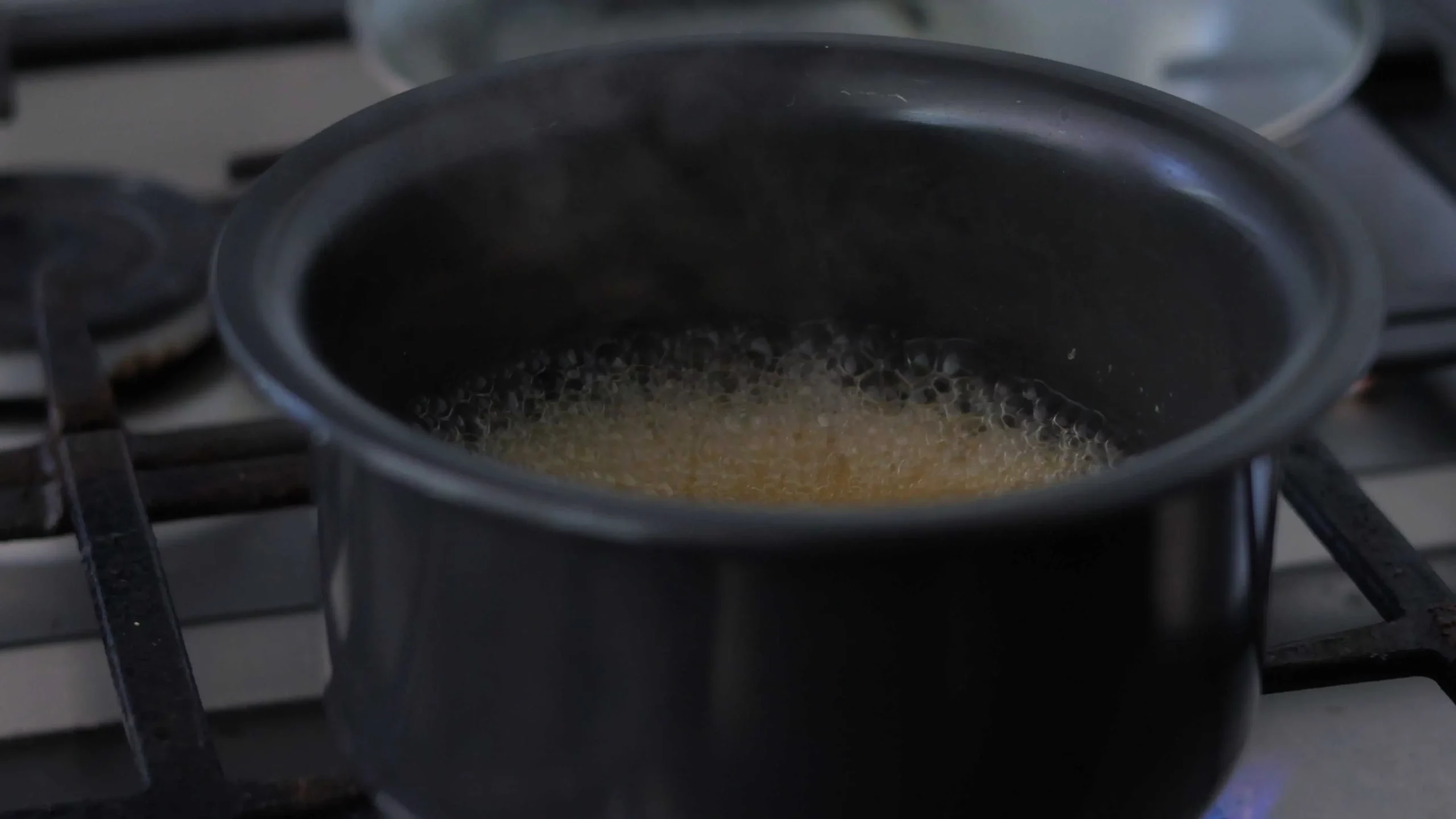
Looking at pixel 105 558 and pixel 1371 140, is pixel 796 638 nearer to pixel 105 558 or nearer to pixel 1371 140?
pixel 105 558

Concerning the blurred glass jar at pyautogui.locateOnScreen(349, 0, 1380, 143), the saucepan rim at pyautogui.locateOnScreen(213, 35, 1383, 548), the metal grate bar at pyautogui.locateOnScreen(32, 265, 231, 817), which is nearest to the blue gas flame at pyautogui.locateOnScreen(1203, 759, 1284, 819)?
the saucepan rim at pyautogui.locateOnScreen(213, 35, 1383, 548)

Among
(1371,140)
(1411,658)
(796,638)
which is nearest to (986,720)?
(796,638)

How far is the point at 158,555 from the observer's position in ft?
1.44

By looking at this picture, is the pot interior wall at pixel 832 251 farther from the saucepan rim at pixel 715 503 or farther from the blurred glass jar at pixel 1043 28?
the blurred glass jar at pixel 1043 28

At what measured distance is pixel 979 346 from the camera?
49cm

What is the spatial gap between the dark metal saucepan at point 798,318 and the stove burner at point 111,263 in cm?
18

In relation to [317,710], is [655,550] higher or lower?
higher

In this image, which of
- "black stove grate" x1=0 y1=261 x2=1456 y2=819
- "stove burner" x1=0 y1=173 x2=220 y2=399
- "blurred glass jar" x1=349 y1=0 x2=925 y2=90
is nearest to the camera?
"black stove grate" x1=0 y1=261 x2=1456 y2=819

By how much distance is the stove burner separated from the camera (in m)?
0.58

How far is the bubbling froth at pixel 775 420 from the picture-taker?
0.47 meters

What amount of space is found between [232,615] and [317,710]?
0.14 ft

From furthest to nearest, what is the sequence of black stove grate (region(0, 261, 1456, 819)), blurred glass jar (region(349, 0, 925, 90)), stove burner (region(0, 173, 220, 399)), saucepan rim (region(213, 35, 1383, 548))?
blurred glass jar (region(349, 0, 925, 90))
stove burner (region(0, 173, 220, 399))
black stove grate (region(0, 261, 1456, 819))
saucepan rim (region(213, 35, 1383, 548))

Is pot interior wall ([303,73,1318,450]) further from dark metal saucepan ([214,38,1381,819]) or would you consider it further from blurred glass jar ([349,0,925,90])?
blurred glass jar ([349,0,925,90])

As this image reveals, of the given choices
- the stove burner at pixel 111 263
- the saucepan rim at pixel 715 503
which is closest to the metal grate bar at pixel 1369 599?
the saucepan rim at pixel 715 503
